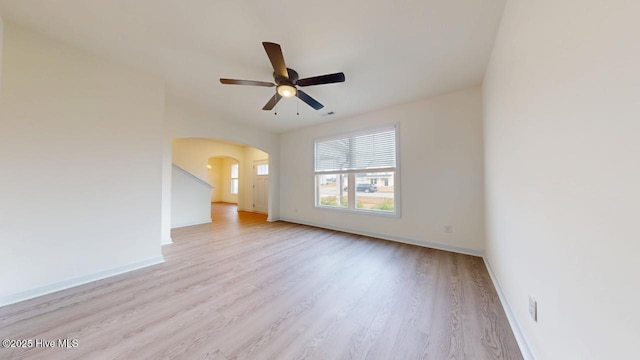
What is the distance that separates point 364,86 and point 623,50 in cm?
259

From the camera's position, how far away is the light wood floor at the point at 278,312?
1368 millimetres

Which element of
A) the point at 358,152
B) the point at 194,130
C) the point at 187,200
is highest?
the point at 194,130

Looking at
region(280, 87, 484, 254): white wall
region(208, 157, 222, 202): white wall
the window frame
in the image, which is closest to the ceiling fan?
the window frame

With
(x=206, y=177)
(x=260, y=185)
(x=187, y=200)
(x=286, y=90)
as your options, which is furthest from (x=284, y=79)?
(x=206, y=177)

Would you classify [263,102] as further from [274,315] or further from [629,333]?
[629,333]

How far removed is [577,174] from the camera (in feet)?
2.77

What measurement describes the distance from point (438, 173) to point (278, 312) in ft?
10.1

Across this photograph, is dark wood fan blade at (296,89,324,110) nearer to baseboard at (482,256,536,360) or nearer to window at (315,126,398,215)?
window at (315,126,398,215)

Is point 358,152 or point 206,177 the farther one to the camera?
point 206,177

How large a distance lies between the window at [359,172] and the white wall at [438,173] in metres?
0.19

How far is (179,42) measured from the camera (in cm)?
209

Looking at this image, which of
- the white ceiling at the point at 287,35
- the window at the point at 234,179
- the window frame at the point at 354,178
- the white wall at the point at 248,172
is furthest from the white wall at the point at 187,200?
the window at the point at 234,179

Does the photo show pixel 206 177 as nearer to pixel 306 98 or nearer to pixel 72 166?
pixel 72 166

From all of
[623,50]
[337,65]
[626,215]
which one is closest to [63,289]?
[337,65]
